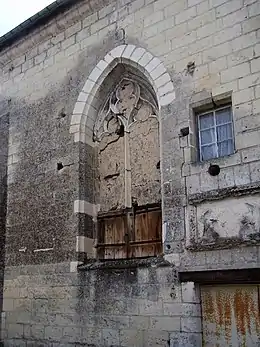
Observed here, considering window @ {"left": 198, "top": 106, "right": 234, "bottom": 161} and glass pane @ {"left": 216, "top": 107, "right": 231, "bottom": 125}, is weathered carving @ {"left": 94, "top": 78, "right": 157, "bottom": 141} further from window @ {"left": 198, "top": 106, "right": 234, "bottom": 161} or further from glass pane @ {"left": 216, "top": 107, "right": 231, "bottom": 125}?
glass pane @ {"left": 216, "top": 107, "right": 231, "bottom": 125}

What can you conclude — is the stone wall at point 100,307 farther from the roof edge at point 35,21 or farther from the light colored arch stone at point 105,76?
the roof edge at point 35,21

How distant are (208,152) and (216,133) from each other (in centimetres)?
23

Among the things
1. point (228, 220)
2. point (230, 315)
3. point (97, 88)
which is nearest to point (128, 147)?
point (97, 88)

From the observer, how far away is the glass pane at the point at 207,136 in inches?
198

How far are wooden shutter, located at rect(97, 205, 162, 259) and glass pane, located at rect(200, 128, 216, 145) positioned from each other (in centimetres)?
101

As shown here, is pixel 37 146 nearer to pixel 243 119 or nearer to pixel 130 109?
pixel 130 109

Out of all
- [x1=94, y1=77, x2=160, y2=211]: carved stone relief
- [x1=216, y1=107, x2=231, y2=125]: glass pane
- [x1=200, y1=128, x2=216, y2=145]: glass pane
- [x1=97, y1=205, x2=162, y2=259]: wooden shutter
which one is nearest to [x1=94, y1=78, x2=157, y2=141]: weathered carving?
[x1=94, y1=77, x2=160, y2=211]: carved stone relief

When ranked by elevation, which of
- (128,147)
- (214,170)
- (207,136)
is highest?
(128,147)

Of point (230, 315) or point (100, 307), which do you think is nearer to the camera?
point (230, 315)

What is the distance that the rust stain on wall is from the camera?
4340 mm

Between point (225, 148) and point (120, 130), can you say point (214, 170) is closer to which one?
point (225, 148)

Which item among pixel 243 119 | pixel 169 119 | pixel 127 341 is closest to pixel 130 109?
pixel 169 119

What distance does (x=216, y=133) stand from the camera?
500 cm

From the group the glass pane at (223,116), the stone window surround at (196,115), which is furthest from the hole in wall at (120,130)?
the glass pane at (223,116)
